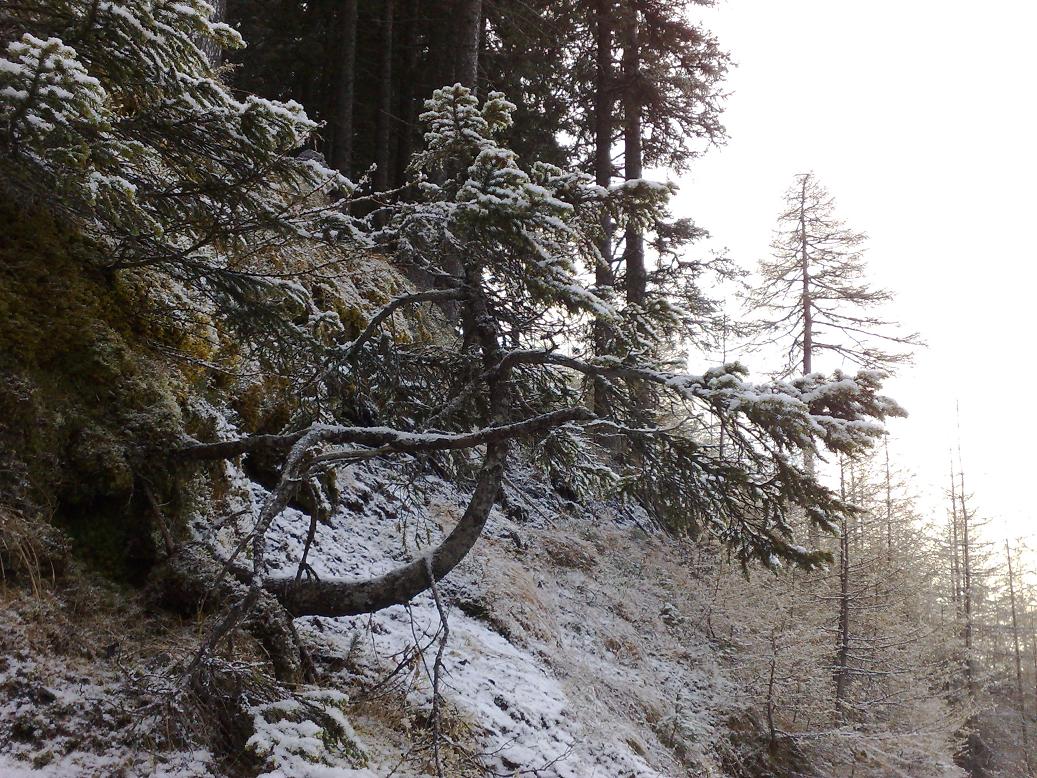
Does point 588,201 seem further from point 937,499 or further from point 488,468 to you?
point 937,499

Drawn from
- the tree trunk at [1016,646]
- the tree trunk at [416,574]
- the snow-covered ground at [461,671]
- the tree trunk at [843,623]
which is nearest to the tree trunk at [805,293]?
the tree trunk at [843,623]

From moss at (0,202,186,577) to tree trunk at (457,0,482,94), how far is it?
7908mm

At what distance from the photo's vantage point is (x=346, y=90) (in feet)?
48.0

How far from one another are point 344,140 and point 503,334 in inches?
457

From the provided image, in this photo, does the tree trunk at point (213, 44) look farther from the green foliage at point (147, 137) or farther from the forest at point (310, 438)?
the green foliage at point (147, 137)

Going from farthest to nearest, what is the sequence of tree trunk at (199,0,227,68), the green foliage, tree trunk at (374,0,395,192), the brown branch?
tree trunk at (374,0,395,192) → tree trunk at (199,0,227,68) → the brown branch → the green foliage

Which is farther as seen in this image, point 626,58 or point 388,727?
point 626,58

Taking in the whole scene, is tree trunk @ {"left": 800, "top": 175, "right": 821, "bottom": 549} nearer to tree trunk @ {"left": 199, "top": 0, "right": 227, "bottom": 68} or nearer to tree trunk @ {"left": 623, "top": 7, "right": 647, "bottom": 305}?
tree trunk @ {"left": 623, "top": 7, "right": 647, "bottom": 305}

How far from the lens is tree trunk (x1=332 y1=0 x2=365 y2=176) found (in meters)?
14.2

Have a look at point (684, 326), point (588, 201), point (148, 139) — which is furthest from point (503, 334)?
point (148, 139)

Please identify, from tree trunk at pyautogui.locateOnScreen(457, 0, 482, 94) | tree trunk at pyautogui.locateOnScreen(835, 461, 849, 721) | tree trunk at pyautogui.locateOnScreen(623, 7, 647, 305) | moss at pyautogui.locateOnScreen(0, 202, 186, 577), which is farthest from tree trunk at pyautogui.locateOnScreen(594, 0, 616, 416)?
moss at pyautogui.locateOnScreen(0, 202, 186, 577)

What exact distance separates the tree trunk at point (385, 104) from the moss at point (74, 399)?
1170 cm

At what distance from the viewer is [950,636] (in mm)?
20188

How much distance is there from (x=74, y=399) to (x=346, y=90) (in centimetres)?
1362
